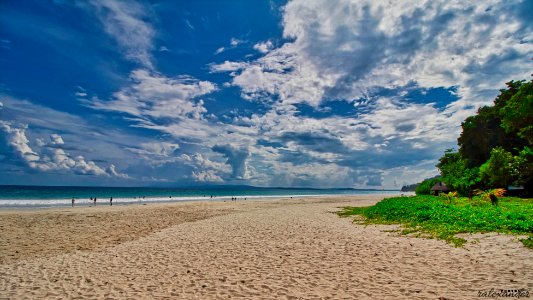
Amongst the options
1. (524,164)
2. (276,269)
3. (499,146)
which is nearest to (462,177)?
(499,146)

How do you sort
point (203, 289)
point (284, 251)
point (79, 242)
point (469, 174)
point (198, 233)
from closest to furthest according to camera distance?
point (203, 289), point (284, 251), point (79, 242), point (198, 233), point (469, 174)

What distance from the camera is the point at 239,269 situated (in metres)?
8.98

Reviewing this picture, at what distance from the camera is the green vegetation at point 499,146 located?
29703mm

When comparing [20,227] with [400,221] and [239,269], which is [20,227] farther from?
[400,221]

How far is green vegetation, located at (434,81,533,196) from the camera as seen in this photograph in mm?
29703

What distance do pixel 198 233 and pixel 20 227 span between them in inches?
527

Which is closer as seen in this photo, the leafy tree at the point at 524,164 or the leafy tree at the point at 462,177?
the leafy tree at the point at 524,164

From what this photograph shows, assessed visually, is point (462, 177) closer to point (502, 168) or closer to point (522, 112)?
point (502, 168)

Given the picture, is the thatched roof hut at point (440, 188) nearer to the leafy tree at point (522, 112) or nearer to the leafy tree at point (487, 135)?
the leafy tree at point (487, 135)

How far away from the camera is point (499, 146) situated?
41125mm

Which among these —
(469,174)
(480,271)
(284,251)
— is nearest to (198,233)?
(284,251)

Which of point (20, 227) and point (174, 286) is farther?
point (20, 227)

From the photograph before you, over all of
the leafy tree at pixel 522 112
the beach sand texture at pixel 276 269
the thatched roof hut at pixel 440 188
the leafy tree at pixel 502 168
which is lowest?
the beach sand texture at pixel 276 269

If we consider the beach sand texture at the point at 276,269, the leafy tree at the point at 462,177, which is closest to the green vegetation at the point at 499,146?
the leafy tree at the point at 462,177
